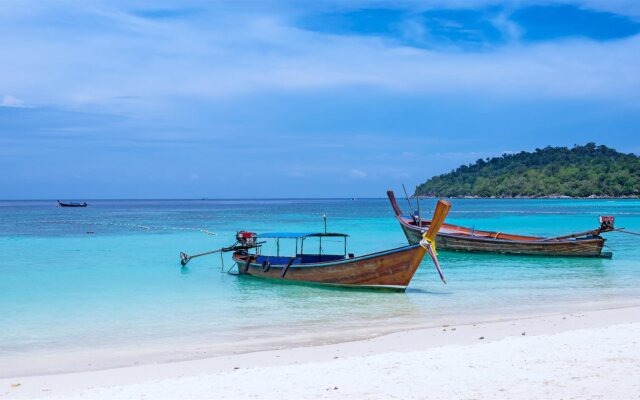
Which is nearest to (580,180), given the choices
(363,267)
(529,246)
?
(529,246)

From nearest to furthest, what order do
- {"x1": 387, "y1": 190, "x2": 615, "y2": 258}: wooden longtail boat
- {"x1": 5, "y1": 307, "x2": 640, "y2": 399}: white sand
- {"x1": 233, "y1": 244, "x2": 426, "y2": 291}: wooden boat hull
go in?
{"x1": 5, "y1": 307, "x2": 640, "y2": 399}: white sand
{"x1": 233, "y1": 244, "x2": 426, "y2": 291}: wooden boat hull
{"x1": 387, "y1": 190, "x2": 615, "y2": 258}: wooden longtail boat

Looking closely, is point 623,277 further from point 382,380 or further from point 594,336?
point 382,380

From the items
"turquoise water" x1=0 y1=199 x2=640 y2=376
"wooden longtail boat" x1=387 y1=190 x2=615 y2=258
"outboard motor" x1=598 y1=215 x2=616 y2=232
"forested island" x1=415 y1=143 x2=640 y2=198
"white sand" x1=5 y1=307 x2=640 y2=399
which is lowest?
"turquoise water" x1=0 y1=199 x2=640 y2=376

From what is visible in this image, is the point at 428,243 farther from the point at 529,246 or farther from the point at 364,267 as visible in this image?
the point at 529,246

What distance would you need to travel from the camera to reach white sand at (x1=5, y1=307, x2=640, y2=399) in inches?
273

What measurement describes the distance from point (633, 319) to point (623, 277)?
9.34 meters

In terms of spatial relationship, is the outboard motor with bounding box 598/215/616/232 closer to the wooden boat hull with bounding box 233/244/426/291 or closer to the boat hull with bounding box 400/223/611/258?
the boat hull with bounding box 400/223/611/258

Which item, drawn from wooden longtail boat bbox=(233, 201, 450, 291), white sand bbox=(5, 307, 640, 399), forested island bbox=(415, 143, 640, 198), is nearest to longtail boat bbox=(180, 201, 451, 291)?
wooden longtail boat bbox=(233, 201, 450, 291)

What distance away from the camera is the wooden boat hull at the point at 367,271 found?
1630 centimetres

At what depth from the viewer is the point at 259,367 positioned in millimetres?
8594

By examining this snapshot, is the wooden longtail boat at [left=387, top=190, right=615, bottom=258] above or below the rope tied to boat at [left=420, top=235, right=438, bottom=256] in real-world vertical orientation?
below

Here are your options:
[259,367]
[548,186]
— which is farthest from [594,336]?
[548,186]

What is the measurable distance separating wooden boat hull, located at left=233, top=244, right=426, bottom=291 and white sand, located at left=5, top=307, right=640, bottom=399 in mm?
5772

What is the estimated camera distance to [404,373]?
7715 millimetres
